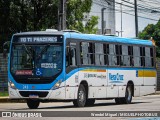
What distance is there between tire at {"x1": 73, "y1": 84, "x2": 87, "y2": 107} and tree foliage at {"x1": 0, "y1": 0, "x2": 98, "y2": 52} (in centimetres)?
1724

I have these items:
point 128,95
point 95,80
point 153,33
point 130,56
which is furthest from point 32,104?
point 153,33

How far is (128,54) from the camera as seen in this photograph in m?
31.0

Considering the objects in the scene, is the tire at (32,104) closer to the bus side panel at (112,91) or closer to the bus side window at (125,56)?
the bus side panel at (112,91)

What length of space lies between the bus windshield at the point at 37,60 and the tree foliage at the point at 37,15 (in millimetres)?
17851

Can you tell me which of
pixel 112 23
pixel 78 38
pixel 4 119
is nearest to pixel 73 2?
pixel 78 38

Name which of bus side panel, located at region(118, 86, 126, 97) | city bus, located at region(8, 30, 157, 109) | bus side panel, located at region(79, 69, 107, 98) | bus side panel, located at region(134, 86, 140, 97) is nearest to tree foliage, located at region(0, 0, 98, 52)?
bus side panel, located at region(134, 86, 140, 97)

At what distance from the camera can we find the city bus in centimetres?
2486

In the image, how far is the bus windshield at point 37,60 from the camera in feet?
81.7

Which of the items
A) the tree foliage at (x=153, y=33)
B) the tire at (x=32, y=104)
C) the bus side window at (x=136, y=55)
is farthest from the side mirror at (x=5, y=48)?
the tree foliage at (x=153, y=33)

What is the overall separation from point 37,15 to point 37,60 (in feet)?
63.6

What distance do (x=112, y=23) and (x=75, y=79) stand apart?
6004 cm

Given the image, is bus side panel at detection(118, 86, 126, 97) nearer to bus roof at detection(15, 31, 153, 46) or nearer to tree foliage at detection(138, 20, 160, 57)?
bus roof at detection(15, 31, 153, 46)

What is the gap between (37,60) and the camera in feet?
82.1

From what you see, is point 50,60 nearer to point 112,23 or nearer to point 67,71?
point 67,71
